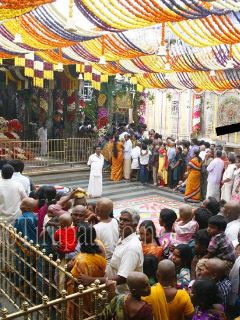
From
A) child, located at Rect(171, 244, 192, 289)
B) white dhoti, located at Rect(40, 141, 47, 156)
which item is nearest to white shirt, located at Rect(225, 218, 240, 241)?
child, located at Rect(171, 244, 192, 289)

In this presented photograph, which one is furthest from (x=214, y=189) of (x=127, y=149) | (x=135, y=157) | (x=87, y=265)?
(x=87, y=265)

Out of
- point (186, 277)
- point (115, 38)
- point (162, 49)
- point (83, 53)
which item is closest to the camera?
point (186, 277)

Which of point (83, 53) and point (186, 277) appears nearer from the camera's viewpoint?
point (186, 277)

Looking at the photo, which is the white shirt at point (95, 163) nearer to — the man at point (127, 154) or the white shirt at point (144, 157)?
the white shirt at point (144, 157)

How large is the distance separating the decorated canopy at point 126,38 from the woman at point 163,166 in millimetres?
2406

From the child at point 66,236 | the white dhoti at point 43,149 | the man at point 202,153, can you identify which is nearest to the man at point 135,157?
the man at point 202,153

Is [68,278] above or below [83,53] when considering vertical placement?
below

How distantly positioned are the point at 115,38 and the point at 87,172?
507cm

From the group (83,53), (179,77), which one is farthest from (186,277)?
(179,77)

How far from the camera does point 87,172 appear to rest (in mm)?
14117

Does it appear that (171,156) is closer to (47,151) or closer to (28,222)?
(47,151)

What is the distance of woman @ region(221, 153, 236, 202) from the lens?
9258 millimetres

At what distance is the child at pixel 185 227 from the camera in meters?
4.62

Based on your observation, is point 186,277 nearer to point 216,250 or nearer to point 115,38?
point 216,250
